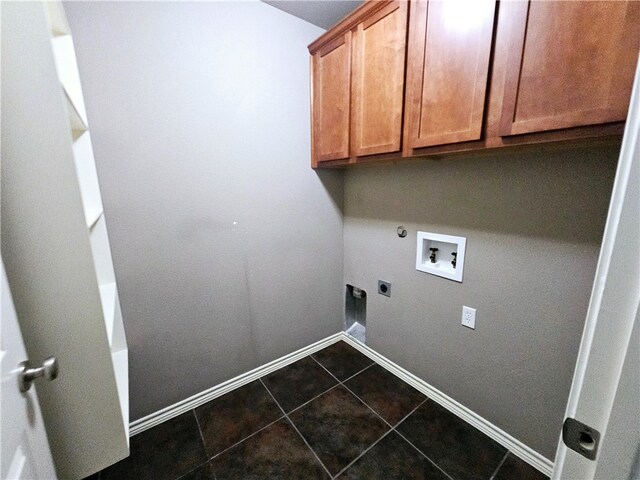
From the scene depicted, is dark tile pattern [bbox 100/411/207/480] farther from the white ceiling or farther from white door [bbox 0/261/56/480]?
the white ceiling

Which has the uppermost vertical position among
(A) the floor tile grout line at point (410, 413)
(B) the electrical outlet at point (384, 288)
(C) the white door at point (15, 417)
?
(C) the white door at point (15, 417)

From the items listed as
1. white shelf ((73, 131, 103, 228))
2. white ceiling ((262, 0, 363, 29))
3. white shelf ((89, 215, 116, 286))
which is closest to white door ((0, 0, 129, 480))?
white shelf ((73, 131, 103, 228))

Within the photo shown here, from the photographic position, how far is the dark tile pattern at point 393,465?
1.22m

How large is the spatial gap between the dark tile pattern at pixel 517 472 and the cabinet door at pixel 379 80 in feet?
5.38

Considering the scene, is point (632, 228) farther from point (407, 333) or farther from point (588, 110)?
point (407, 333)

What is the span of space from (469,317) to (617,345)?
1.16m

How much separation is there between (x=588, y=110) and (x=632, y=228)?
27.5 inches

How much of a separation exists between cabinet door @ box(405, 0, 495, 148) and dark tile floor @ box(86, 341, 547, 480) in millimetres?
1526

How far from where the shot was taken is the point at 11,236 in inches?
24.2

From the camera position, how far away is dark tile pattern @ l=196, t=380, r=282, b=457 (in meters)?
1.41

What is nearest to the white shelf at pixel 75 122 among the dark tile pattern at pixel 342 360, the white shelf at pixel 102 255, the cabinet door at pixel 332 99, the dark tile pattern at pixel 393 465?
the white shelf at pixel 102 255

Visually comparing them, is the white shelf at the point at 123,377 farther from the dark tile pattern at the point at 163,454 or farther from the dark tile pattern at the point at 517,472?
the dark tile pattern at the point at 517,472

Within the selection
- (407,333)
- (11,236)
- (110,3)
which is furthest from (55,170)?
(407,333)

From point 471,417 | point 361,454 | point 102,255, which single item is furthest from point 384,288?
point 102,255
